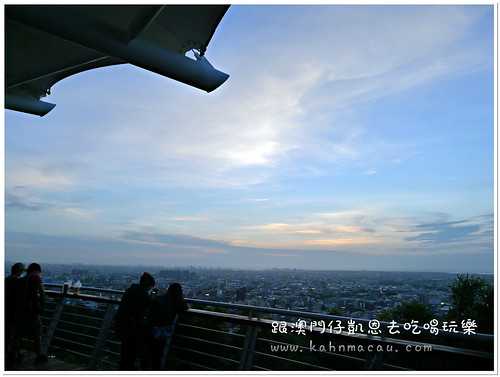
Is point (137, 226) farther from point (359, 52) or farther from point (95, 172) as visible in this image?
point (359, 52)

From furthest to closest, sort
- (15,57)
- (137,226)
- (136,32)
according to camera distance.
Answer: (137,226) → (15,57) → (136,32)

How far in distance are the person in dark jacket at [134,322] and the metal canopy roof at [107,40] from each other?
118 inches

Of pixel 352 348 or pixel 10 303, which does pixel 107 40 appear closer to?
pixel 10 303

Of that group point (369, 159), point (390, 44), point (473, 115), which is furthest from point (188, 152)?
point (473, 115)

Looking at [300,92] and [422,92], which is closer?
[422,92]

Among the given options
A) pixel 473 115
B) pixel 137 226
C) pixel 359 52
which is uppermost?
pixel 359 52

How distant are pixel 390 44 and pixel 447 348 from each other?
651 centimetres

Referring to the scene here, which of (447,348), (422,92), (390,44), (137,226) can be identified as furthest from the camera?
(137,226)

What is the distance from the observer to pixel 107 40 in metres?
4.23

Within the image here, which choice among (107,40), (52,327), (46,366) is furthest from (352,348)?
(52,327)

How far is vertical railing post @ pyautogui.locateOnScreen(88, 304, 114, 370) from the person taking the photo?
4824 mm

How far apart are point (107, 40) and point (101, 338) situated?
14.0 feet

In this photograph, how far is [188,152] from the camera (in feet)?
43.3

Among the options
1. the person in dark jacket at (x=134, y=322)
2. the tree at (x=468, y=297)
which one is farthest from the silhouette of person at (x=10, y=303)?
the tree at (x=468, y=297)
